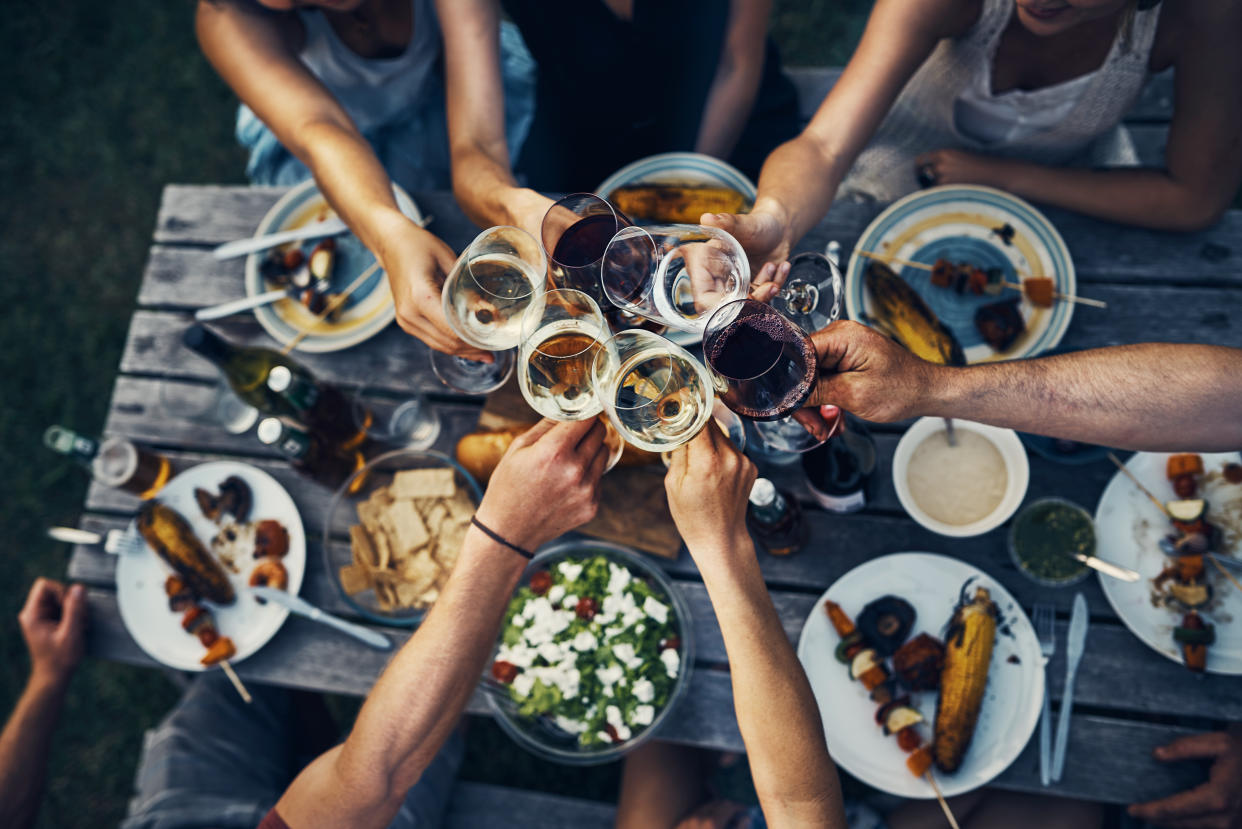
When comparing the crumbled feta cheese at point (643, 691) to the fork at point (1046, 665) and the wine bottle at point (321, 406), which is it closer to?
the fork at point (1046, 665)

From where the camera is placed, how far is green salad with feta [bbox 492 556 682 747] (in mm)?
2254

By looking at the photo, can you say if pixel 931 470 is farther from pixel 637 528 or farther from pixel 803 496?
pixel 637 528

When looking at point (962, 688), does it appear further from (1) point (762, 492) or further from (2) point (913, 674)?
(1) point (762, 492)

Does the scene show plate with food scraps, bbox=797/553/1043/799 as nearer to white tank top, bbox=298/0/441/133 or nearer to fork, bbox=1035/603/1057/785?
fork, bbox=1035/603/1057/785

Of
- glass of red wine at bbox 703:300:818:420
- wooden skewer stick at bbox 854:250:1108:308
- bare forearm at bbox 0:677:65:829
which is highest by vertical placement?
glass of red wine at bbox 703:300:818:420

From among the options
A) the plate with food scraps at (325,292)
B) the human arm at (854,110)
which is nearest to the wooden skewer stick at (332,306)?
the plate with food scraps at (325,292)

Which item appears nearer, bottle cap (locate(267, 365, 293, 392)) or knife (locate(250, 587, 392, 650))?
bottle cap (locate(267, 365, 293, 392))

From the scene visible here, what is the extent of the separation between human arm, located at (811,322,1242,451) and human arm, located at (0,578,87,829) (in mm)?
2958

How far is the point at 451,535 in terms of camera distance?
95.4 inches

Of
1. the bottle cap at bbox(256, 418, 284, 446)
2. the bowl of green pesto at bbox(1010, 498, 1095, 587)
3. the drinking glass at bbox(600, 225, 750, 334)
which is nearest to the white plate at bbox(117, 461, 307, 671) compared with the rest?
the bottle cap at bbox(256, 418, 284, 446)

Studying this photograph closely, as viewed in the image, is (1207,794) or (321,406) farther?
(321,406)

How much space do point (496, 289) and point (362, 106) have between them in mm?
1730

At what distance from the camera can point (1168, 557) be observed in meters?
2.16

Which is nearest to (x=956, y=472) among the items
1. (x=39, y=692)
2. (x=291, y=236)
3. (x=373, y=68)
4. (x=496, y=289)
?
(x=496, y=289)
